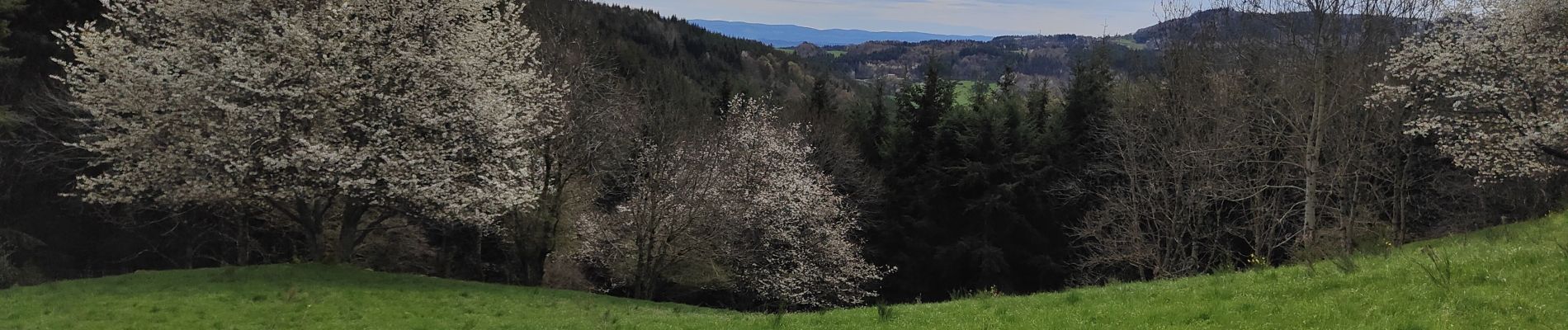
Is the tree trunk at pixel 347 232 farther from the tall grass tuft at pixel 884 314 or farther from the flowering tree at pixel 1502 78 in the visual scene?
the flowering tree at pixel 1502 78

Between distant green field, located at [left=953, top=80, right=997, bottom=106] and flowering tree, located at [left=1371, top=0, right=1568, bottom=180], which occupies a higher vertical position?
distant green field, located at [left=953, top=80, right=997, bottom=106]

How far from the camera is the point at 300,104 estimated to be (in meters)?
21.9

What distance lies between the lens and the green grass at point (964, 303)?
941cm

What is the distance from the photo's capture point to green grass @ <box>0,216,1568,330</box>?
371 inches

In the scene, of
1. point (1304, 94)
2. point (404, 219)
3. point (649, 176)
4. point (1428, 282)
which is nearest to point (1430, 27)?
point (1304, 94)

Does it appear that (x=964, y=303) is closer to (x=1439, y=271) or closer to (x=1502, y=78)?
(x=1439, y=271)

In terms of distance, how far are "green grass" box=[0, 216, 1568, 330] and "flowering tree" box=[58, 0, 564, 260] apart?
2.51m

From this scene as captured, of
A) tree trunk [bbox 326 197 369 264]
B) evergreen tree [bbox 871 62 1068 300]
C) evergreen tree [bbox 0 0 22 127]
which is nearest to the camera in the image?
tree trunk [bbox 326 197 369 264]

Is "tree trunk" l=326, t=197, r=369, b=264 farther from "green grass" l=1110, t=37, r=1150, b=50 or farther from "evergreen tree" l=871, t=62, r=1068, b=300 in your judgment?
"green grass" l=1110, t=37, r=1150, b=50

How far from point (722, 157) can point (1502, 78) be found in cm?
2513

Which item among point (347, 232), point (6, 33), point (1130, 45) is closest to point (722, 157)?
point (347, 232)

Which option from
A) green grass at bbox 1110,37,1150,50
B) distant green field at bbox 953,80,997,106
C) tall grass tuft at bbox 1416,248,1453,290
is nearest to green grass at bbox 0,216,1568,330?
tall grass tuft at bbox 1416,248,1453,290

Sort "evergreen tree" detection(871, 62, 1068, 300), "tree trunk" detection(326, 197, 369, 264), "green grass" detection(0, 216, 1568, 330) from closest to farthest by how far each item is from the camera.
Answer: "green grass" detection(0, 216, 1568, 330) → "tree trunk" detection(326, 197, 369, 264) → "evergreen tree" detection(871, 62, 1068, 300)

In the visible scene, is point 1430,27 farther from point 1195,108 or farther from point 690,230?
point 690,230
